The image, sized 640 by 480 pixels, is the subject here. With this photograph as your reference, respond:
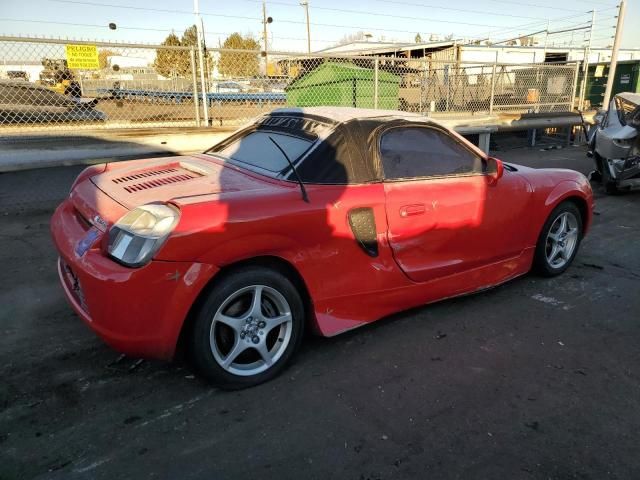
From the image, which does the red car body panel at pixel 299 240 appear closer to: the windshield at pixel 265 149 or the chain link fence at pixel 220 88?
the windshield at pixel 265 149

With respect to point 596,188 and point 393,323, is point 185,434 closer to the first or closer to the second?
point 393,323

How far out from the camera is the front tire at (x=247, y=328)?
101 inches

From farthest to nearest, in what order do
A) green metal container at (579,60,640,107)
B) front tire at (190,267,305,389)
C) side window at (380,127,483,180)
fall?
green metal container at (579,60,640,107)
side window at (380,127,483,180)
front tire at (190,267,305,389)

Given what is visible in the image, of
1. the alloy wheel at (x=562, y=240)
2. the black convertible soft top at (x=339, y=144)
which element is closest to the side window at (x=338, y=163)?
the black convertible soft top at (x=339, y=144)

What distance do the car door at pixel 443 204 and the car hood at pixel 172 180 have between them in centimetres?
89

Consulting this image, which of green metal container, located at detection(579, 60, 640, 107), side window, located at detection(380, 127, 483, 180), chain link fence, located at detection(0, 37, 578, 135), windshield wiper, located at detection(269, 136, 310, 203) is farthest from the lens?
green metal container, located at detection(579, 60, 640, 107)

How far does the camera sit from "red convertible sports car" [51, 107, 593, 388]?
2449 mm

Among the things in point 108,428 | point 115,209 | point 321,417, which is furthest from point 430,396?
point 115,209

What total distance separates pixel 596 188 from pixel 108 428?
8.33 metres

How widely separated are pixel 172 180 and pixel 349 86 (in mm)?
7928

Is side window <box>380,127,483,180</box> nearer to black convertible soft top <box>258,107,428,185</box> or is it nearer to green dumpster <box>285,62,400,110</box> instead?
black convertible soft top <box>258,107,428,185</box>

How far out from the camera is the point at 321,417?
254 cm

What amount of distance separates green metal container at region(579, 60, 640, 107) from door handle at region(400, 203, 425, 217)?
18.0 meters

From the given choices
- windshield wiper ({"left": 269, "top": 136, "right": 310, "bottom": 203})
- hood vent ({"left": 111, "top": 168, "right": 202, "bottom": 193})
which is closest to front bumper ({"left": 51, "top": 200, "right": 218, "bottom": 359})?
hood vent ({"left": 111, "top": 168, "right": 202, "bottom": 193})
